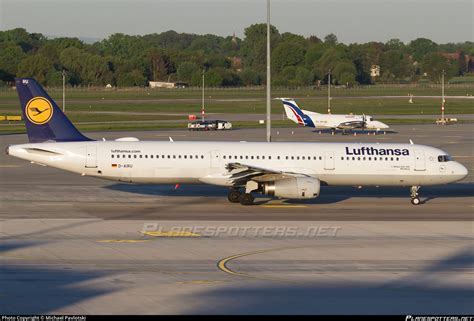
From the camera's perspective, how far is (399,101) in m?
156

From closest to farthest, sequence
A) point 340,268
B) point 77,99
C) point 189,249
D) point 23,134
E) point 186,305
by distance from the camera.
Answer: point 186,305
point 340,268
point 189,249
point 23,134
point 77,99

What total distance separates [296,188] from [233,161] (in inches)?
154

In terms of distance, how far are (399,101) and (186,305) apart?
454ft

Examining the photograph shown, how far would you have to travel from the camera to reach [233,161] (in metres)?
42.3

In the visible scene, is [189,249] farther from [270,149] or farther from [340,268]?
[270,149]

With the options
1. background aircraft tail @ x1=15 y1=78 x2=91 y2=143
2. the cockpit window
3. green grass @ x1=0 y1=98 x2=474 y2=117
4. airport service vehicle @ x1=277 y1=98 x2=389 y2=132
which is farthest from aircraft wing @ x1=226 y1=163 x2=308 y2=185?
green grass @ x1=0 y1=98 x2=474 y2=117

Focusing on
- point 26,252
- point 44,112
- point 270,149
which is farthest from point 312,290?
point 44,112

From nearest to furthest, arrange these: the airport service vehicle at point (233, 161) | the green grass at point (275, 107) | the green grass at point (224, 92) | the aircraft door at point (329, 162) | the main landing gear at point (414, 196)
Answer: the airport service vehicle at point (233, 161), the aircraft door at point (329, 162), the main landing gear at point (414, 196), the green grass at point (275, 107), the green grass at point (224, 92)

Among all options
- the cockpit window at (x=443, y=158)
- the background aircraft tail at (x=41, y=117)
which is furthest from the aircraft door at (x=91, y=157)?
the cockpit window at (x=443, y=158)

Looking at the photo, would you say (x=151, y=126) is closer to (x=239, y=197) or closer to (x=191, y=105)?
(x=191, y=105)

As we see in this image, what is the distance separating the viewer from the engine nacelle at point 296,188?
40031 millimetres

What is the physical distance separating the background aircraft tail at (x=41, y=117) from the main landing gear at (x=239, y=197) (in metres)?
7.85

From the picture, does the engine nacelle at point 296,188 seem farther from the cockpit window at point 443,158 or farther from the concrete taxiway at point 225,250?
the cockpit window at point 443,158

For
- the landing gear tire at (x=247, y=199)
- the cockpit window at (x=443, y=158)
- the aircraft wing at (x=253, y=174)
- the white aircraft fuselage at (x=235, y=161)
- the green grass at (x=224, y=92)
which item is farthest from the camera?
the green grass at (x=224, y=92)
